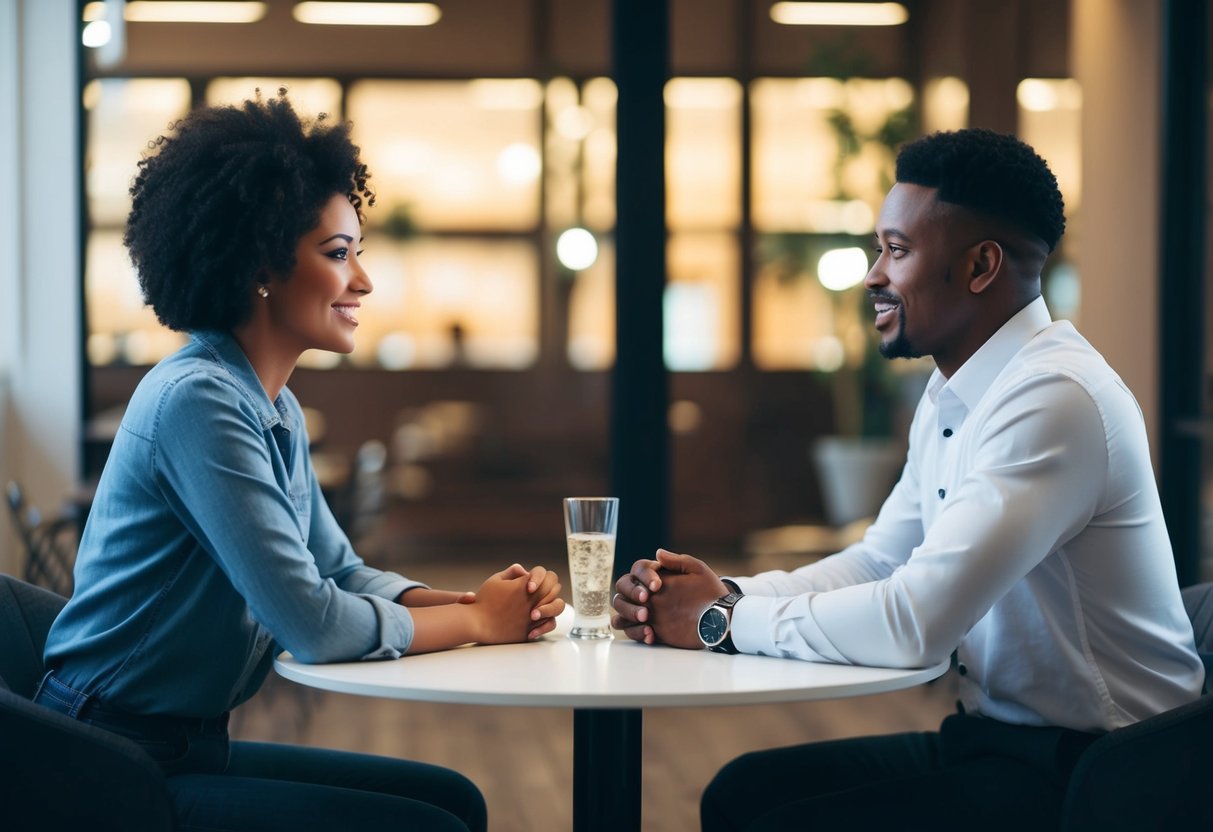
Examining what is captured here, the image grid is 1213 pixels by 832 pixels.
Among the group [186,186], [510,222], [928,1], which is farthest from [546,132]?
[186,186]

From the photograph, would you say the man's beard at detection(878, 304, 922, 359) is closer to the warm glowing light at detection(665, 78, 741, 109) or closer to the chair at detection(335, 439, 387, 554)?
the chair at detection(335, 439, 387, 554)

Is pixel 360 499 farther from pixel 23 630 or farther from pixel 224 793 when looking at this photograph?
pixel 224 793

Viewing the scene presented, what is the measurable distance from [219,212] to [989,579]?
40.7 inches

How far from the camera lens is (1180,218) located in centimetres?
388

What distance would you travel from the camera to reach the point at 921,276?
176 cm

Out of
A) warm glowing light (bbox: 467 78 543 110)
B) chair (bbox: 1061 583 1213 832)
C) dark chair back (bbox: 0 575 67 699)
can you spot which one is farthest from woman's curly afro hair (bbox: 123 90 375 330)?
warm glowing light (bbox: 467 78 543 110)

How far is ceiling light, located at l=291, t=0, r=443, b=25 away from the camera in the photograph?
27.7 feet

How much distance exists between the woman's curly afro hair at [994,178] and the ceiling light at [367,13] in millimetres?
7385

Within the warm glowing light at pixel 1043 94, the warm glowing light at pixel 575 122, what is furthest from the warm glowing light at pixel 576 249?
the warm glowing light at pixel 1043 94

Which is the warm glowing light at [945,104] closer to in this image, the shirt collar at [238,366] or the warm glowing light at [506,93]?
the warm glowing light at [506,93]

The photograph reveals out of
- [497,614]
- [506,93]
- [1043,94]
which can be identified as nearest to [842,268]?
[1043,94]

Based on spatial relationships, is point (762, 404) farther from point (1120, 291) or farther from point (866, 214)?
point (1120, 291)

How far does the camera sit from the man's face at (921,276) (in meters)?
1.73

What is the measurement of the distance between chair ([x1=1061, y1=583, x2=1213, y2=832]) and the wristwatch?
0.43 metres
